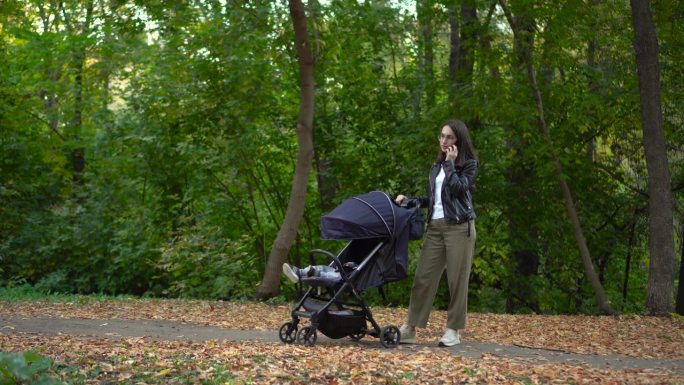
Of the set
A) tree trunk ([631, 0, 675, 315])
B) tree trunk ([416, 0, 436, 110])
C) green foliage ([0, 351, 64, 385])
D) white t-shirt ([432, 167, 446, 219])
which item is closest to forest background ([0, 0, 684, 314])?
tree trunk ([416, 0, 436, 110])

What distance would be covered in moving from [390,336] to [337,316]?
57cm

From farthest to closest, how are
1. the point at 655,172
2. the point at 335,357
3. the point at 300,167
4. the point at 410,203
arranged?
the point at 300,167 < the point at 655,172 < the point at 410,203 < the point at 335,357

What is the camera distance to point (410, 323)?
866 cm

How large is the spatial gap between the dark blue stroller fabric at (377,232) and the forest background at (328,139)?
239 inches

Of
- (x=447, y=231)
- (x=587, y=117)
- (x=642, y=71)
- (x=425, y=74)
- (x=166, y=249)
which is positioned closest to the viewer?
(x=447, y=231)

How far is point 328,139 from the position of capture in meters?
17.7

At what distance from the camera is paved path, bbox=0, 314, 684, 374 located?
26.6 ft

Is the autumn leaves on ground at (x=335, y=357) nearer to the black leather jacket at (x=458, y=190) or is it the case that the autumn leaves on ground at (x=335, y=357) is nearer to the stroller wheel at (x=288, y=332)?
the stroller wheel at (x=288, y=332)

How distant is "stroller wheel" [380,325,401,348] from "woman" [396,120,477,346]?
0.28 m

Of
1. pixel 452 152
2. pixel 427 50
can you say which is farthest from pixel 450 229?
pixel 427 50

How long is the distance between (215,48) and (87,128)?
6941 millimetres

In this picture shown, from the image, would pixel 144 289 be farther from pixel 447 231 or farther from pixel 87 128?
pixel 447 231

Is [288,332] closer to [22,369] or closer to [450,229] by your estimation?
[450,229]

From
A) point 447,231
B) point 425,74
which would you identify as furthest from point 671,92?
point 447,231
